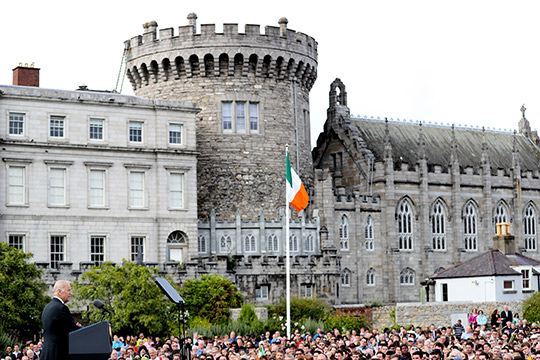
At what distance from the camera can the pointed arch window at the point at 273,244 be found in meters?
56.2

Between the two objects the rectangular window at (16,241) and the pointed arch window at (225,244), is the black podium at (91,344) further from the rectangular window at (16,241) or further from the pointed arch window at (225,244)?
the pointed arch window at (225,244)

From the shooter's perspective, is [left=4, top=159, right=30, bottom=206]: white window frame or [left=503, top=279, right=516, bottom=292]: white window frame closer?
[left=4, top=159, right=30, bottom=206]: white window frame

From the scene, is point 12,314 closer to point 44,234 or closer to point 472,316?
point 44,234

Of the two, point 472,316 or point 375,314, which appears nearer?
point 472,316

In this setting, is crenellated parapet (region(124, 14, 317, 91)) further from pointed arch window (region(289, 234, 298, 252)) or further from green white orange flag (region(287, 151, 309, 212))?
green white orange flag (region(287, 151, 309, 212))

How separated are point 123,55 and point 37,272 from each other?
2234 centimetres

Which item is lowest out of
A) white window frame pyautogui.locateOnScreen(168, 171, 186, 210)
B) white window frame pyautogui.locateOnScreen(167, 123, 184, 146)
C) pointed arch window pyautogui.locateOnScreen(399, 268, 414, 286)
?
pointed arch window pyautogui.locateOnScreen(399, 268, 414, 286)

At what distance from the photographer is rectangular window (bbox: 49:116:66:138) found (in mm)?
50531

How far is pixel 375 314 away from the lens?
49500mm

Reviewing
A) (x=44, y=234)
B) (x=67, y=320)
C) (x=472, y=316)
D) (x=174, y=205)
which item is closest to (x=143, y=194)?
(x=174, y=205)

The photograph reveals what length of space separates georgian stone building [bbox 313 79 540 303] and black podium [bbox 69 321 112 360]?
4747 cm

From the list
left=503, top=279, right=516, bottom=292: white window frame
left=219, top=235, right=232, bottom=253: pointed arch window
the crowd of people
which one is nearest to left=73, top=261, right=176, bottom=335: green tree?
the crowd of people

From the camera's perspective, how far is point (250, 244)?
183 feet

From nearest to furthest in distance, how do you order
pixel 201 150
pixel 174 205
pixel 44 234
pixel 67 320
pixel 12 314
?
pixel 67 320 < pixel 12 314 < pixel 44 234 < pixel 174 205 < pixel 201 150
